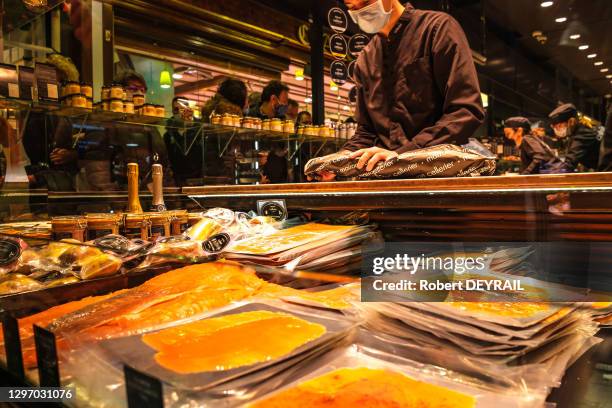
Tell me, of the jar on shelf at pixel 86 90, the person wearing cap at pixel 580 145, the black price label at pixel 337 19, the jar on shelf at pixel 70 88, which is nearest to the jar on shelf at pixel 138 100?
the jar on shelf at pixel 86 90

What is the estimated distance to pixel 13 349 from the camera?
719 millimetres

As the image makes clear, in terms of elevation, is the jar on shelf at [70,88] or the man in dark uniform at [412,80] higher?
the jar on shelf at [70,88]

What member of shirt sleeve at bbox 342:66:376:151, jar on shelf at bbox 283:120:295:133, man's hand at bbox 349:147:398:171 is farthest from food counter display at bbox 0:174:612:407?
jar on shelf at bbox 283:120:295:133

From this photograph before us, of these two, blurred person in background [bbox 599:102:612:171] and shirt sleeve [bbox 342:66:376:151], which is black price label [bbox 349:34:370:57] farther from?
shirt sleeve [bbox 342:66:376:151]

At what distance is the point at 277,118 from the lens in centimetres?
443

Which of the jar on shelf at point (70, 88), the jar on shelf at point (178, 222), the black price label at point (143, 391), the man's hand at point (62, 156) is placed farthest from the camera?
the man's hand at point (62, 156)

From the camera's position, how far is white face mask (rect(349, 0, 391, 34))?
161 centimetres

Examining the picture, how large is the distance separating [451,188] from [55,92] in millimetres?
2728

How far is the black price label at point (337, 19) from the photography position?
477cm

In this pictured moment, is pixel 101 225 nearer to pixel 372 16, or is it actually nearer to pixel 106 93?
pixel 372 16

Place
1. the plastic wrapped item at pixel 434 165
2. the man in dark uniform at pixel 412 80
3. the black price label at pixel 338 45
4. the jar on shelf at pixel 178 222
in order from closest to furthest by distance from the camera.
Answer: the plastic wrapped item at pixel 434 165, the jar on shelf at pixel 178 222, the man in dark uniform at pixel 412 80, the black price label at pixel 338 45

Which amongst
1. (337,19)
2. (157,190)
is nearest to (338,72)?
(337,19)

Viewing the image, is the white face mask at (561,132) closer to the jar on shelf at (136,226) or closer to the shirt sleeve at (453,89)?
the shirt sleeve at (453,89)

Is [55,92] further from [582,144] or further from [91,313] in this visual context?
[582,144]
